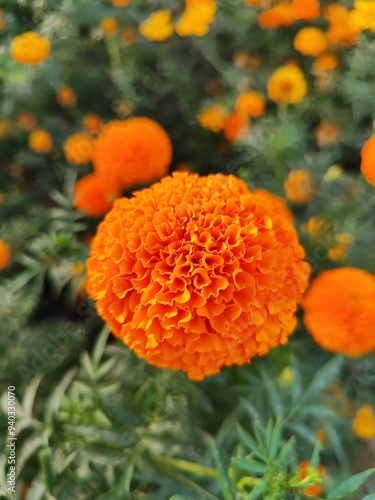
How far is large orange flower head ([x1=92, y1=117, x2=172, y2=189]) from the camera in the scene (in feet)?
3.19

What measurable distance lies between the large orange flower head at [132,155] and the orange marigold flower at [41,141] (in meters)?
0.40

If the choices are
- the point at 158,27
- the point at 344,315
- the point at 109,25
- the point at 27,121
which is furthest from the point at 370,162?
the point at 27,121

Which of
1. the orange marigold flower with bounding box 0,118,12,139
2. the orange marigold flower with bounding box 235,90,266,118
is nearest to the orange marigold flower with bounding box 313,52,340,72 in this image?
the orange marigold flower with bounding box 235,90,266,118

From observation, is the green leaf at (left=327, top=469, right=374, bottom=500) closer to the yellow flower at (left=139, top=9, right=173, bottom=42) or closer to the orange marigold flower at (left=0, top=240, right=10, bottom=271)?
the orange marigold flower at (left=0, top=240, right=10, bottom=271)

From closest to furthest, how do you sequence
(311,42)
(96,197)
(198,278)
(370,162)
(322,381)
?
(198,278) → (370,162) → (322,381) → (96,197) → (311,42)

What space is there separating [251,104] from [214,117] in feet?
0.48

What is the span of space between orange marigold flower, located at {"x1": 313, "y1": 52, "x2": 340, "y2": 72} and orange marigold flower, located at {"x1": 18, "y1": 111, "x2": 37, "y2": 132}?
0.79m

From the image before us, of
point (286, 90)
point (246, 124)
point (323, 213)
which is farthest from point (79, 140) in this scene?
point (323, 213)

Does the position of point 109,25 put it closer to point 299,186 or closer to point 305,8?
point 305,8

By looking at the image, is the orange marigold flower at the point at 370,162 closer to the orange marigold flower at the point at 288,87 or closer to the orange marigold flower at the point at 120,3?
the orange marigold flower at the point at 288,87

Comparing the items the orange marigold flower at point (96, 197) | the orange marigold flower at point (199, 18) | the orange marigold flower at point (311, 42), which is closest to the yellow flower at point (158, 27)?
the orange marigold flower at point (199, 18)

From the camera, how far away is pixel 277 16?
123 centimetres

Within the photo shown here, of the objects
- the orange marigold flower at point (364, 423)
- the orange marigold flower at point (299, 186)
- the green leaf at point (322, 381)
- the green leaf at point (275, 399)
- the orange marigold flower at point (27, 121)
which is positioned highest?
the orange marigold flower at point (27, 121)

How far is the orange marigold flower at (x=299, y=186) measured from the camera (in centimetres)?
109
